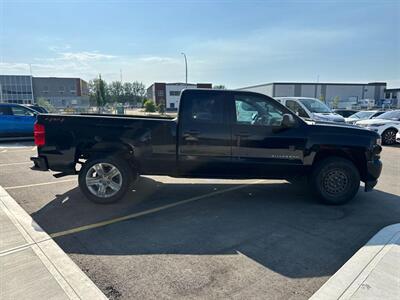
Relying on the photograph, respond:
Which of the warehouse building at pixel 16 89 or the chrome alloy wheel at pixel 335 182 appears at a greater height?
the warehouse building at pixel 16 89

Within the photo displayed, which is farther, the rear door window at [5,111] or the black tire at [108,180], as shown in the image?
the rear door window at [5,111]

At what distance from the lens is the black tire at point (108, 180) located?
16.2 ft

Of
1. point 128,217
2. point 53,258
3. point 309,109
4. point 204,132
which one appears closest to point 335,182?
point 204,132

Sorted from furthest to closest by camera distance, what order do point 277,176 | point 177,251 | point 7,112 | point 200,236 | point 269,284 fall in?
point 7,112
point 277,176
point 200,236
point 177,251
point 269,284

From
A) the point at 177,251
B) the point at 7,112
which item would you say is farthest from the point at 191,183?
the point at 7,112

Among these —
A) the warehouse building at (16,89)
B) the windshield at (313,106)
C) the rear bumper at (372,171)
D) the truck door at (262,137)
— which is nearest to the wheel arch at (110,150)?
the truck door at (262,137)

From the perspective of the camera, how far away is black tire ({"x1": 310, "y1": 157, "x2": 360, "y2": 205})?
16.5 ft

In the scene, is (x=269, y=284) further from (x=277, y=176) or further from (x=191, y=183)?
(x=191, y=183)

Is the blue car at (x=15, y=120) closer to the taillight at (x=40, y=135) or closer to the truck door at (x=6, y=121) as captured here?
the truck door at (x=6, y=121)

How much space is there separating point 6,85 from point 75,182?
82.8m

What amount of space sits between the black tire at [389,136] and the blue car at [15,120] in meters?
16.2

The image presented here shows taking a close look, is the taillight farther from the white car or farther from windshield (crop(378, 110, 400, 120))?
windshield (crop(378, 110, 400, 120))

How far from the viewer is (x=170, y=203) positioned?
5172mm

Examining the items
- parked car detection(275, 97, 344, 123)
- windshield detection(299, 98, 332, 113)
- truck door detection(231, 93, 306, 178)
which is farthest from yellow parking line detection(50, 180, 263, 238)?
windshield detection(299, 98, 332, 113)
